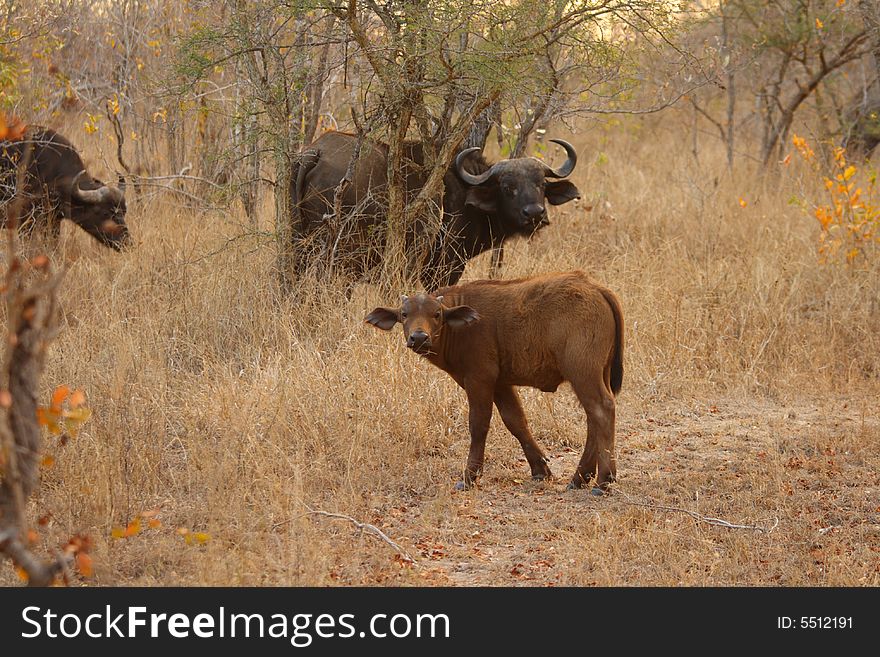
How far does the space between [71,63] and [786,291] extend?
30.5ft

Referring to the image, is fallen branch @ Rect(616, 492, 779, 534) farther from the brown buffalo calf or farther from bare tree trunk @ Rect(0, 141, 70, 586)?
bare tree trunk @ Rect(0, 141, 70, 586)

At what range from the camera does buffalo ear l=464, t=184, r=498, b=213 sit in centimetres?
946

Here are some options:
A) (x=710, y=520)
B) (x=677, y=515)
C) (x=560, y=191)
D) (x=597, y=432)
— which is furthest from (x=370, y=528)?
(x=560, y=191)

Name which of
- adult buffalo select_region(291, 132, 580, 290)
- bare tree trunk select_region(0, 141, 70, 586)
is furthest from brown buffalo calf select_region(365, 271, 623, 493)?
bare tree trunk select_region(0, 141, 70, 586)

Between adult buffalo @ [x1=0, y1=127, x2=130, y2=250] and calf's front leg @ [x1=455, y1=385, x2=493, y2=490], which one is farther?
adult buffalo @ [x1=0, y1=127, x2=130, y2=250]

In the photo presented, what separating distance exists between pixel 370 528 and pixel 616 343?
1.82 meters

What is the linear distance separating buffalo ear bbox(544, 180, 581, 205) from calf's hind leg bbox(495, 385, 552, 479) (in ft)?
11.5

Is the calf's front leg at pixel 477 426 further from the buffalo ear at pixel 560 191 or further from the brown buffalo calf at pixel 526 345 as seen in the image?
the buffalo ear at pixel 560 191

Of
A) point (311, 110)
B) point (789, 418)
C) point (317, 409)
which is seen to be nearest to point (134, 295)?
point (311, 110)

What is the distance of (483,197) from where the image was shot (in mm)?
9508

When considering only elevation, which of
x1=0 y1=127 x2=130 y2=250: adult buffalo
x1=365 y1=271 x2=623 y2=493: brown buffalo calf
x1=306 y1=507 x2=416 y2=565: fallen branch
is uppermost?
x1=0 y1=127 x2=130 y2=250: adult buffalo

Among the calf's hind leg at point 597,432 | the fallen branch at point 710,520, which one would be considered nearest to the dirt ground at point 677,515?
the fallen branch at point 710,520

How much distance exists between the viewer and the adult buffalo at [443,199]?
9.04 meters

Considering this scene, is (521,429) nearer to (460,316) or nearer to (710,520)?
(460,316)
